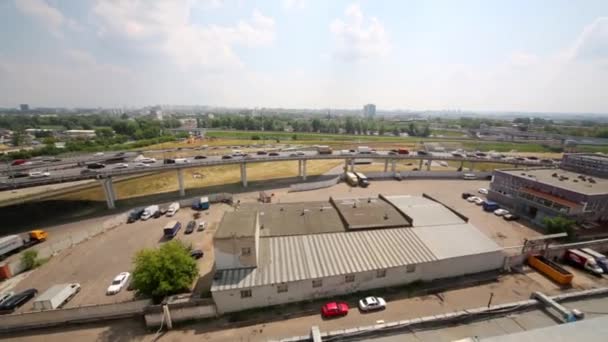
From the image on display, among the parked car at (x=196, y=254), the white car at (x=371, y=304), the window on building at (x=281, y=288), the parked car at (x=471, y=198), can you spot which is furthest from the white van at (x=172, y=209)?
the parked car at (x=471, y=198)

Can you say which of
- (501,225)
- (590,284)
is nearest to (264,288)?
(590,284)

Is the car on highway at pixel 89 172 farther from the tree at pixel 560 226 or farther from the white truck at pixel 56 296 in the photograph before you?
the tree at pixel 560 226

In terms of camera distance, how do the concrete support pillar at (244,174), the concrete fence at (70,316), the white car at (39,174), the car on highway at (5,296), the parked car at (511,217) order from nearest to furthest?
the concrete fence at (70,316) → the car on highway at (5,296) → the parked car at (511,217) → the white car at (39,174) → the concrete support pillar at (244,174)

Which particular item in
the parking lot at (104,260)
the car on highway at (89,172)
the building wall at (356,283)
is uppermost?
the car on highway at (89,172)

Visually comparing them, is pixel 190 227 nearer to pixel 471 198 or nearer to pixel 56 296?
pixel 56 296

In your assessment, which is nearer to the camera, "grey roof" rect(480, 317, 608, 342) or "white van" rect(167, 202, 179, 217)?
"grey roof" rect(480, 317, 608, 342)

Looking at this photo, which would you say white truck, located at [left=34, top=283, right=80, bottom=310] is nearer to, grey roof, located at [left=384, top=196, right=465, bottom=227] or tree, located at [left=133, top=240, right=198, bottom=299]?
tree, located at [left=133, top=240, right=198, bottom=299]

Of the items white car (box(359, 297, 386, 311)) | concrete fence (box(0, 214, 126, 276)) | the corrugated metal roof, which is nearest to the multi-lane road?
concrete fence (box(0, 214, 126, 276))

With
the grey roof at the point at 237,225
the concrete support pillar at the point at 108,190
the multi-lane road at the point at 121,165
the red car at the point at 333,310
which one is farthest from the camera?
the concrete support pillar at the point at 108,190
